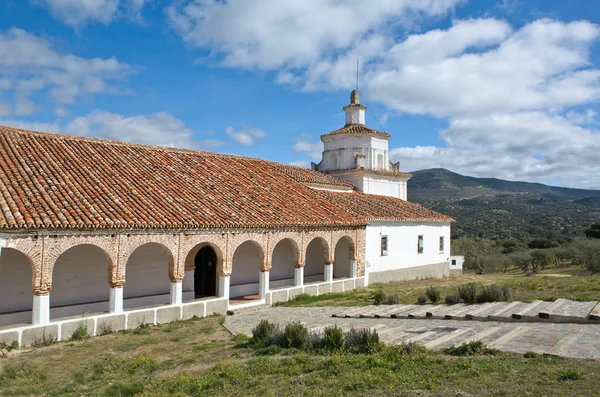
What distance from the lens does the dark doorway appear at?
58.4 ft

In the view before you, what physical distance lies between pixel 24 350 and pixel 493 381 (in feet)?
33.9

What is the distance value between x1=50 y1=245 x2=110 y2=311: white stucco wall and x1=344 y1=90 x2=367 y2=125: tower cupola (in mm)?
18465

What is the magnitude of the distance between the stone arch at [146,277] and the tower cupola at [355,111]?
1659 cm

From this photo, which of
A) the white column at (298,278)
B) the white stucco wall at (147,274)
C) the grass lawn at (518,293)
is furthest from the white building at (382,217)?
the white stucco wall at (147,274)

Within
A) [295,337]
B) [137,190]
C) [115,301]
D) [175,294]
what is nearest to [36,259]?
[115,301]

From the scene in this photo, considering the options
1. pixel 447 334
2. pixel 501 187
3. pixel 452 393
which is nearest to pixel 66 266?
pixel 447 334

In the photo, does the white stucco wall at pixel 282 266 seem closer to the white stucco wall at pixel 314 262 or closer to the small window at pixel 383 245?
the white stucco wall at pixel 314 262

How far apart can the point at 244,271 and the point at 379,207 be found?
8.57 meters

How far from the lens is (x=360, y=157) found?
27.1m

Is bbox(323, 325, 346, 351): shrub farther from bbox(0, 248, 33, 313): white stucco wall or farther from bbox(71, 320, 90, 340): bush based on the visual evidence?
bbox(0, 248, 33, 313): white stucco wall

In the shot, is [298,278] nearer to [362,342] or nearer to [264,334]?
[264,334]

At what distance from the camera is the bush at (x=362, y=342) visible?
28.8 ft

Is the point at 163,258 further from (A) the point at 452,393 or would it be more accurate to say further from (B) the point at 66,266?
(A) the point at 452,393

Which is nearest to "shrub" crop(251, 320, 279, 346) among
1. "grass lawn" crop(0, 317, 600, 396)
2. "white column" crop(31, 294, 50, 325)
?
"grass lawn" crop(0, 317, 600, 396)
